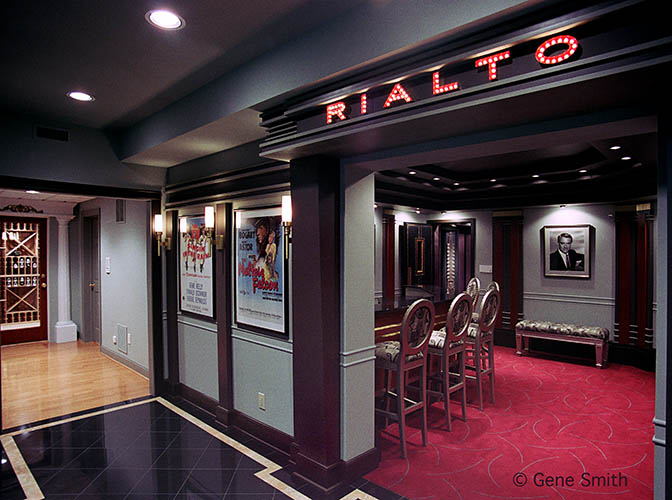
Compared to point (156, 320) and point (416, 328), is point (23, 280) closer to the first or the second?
point (156, 320)

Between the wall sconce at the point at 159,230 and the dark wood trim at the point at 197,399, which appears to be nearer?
the dark wood trim at the point at 197,399

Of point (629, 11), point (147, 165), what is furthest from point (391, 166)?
point (147, 165)

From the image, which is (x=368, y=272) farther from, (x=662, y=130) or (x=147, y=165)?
(x=147, y=165)

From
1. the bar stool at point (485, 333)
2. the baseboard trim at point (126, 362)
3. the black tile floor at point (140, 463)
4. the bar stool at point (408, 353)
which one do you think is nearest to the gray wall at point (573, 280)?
the bar stool at point (485, 333)

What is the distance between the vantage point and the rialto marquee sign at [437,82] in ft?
4.94

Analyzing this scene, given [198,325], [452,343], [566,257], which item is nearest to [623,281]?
[566,257]

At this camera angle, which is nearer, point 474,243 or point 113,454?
point 113,454

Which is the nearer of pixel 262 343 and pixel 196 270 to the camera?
pixel 262 343

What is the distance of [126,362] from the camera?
5.91 metres

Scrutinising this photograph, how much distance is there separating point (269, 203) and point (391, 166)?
1170 millimetres

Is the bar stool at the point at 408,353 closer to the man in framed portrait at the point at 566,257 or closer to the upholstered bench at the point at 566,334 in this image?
the upholstered bench at the point at 566,334

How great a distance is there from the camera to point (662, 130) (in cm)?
161

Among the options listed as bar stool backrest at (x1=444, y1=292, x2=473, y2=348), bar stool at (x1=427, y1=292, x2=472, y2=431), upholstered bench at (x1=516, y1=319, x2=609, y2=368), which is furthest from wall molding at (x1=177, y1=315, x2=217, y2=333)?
upholstered bench at (x1=516, y1=319, x2=609, y2=368)

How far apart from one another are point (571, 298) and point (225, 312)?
5.12 meters
